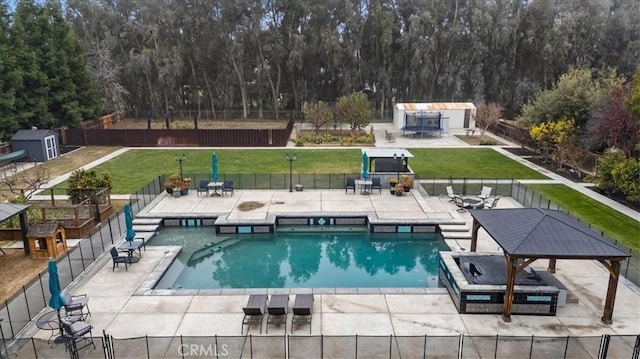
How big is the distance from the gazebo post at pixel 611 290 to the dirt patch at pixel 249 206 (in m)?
14.0

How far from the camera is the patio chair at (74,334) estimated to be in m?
9.90


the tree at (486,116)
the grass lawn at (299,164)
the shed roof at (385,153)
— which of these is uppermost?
the tree at (486,116)

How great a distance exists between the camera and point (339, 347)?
1018 centimetres

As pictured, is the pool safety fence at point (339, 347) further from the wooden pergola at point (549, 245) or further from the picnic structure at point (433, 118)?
the picnic structure at point (433, 118)

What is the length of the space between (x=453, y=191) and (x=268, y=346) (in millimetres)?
15085

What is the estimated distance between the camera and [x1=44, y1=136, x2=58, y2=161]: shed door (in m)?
32.0

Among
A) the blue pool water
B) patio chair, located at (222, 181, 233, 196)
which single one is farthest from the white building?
the blue pool water

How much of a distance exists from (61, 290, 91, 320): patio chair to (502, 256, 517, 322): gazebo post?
35.1 feet

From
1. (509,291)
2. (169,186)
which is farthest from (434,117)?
(509,291)

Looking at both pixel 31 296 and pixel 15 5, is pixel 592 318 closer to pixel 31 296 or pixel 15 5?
pixel 31 296

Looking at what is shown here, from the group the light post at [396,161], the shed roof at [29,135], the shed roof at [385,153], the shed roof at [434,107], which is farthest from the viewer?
the shed roof at [434,107]

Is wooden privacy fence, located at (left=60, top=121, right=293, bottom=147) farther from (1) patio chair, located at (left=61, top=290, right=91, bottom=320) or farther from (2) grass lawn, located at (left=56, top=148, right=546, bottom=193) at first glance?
(1) patio chair, located at (left=61, top=290, right=91, bottom=320)

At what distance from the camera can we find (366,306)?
12281mm

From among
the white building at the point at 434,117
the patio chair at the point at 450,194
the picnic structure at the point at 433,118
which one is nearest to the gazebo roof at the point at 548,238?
the patio chair at the point at 450,194
